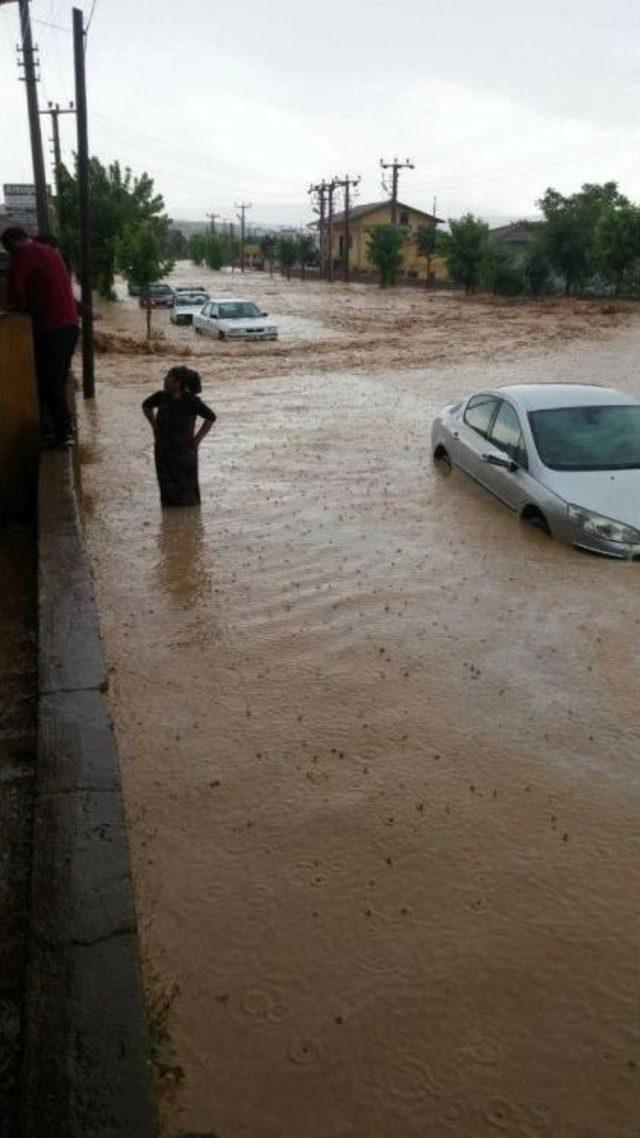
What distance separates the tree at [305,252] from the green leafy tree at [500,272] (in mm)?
29969

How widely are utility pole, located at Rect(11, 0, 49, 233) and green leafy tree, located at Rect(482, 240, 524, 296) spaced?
2931 cm

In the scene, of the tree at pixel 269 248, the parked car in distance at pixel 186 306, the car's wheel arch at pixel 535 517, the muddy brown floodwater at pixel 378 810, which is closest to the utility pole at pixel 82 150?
the muddy brown floodwater at pixel 378 810

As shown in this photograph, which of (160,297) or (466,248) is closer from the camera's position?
(160,297)

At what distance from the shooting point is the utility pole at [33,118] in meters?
22.0

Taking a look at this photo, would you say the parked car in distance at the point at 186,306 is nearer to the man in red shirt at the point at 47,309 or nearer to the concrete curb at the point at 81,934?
the man in red shirt at the point at 47,309

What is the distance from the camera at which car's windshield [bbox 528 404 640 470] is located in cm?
765

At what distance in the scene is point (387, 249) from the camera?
57844 mm

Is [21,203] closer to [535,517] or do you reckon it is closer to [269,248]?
[535,517]

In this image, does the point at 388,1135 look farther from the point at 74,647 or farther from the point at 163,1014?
the point at 74,647

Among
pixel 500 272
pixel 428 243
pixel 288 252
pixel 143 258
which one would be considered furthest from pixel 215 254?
pixel 143 258

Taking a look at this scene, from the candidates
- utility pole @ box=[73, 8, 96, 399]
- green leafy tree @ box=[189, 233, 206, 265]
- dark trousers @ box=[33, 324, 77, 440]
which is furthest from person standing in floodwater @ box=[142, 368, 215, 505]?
green leafy tree @ box=[189, 233, 206, 265]

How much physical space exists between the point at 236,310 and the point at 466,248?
27.5m

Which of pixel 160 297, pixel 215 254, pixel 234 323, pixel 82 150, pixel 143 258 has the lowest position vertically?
pixel 234 323

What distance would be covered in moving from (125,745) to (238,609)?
1.91 meters
